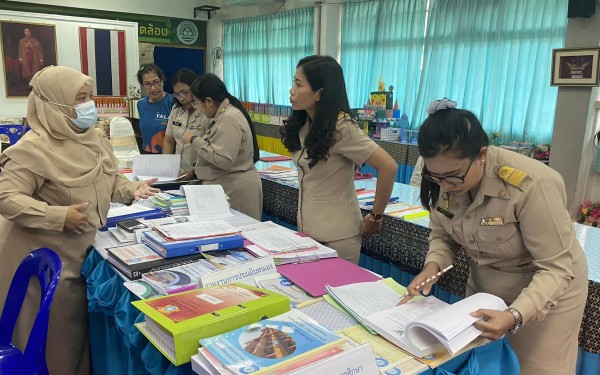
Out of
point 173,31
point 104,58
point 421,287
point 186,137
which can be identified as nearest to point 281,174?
point 186,137

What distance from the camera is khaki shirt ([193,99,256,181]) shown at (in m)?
2.66

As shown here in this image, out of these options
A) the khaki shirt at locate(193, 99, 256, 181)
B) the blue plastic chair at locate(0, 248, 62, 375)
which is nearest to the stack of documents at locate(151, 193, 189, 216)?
the khaki shirt at locate(193, 99, 256, 181)

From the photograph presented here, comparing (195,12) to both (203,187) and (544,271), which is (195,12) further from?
(544,271)

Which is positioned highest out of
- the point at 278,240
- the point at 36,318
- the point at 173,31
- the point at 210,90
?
the point at 173,31

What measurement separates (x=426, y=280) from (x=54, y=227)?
1324 mm

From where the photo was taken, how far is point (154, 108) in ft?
12.9

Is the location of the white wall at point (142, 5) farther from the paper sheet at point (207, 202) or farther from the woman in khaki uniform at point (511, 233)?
the woman in khaki uniform at point (511, 233)

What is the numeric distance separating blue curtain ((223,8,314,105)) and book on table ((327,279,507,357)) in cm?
598

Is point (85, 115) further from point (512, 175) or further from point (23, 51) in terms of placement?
point (23, 51)

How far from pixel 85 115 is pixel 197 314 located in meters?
1.05

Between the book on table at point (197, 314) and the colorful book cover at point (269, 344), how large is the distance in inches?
1.5

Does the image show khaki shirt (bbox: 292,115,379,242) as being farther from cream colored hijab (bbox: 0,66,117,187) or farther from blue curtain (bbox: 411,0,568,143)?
blue curtain (bbox: 411,0,568,143)

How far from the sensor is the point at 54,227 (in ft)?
5.60

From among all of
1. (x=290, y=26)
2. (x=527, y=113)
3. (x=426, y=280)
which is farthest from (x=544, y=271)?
(x=290, y=26)
